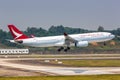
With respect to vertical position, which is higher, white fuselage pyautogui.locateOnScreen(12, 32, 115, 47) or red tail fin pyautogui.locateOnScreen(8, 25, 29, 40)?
red tail fin pyautogui.locateOnScreen(8, 25, 29, 40)

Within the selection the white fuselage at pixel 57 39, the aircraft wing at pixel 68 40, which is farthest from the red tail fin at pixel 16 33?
the aircraft wing at pixel 68 40

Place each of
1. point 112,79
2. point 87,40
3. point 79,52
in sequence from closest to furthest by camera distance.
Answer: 1. point 112,79
2. point 87,40
3. point 79,52

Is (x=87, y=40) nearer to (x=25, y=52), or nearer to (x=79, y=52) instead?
(x=79, y=52)

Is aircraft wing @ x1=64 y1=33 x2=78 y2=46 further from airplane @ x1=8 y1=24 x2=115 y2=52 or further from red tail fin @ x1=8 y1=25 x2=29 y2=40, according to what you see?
red tail fin @ x1=8 y1=25 x2=29 y2=40

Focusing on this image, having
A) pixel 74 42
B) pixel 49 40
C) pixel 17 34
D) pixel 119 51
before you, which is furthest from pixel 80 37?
pixel 119 51

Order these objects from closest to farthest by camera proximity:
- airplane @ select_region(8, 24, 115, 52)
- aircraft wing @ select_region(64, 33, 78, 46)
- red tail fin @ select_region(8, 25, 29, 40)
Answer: airplane @ select_region(8, 24, 115, 52)
aircraft wing @ select_region(64, 33, 78, 46)
red tail fin @ select_region(8, 25, 29, 40)

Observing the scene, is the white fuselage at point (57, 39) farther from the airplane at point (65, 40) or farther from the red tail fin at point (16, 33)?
the red tail fin at point (16, 33)

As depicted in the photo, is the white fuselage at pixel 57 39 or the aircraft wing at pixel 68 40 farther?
the aircraft wing at pixel 68 40

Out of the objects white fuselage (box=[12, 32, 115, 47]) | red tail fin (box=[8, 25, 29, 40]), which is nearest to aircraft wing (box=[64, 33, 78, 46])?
white fuselage (box=[12, 32, 115, 47])

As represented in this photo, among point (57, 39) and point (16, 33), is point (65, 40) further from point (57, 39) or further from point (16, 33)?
point (16, 33)

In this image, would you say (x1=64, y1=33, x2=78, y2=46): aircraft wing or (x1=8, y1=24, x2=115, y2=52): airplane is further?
(x1=64, y1=33, x2=78, y2=46): aircraft wing

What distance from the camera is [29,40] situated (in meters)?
130

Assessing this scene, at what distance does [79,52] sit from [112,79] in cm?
10707

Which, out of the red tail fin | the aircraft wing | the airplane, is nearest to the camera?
the airplane
